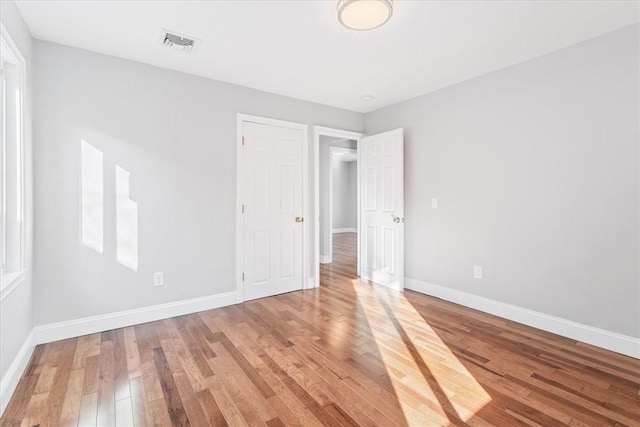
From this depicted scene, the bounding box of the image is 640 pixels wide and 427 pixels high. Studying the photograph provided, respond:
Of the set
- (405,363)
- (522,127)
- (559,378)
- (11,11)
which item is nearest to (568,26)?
(522,127)

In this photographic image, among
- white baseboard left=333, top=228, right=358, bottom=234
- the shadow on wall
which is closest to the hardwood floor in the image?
the shadow on wall

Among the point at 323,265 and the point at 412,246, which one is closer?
the point at 412,246

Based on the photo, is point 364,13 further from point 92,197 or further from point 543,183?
point 92,197

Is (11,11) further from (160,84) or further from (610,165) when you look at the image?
(610,165)

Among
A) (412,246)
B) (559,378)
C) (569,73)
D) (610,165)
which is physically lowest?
(559,378)

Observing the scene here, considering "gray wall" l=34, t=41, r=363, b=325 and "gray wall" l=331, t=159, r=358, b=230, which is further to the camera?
"gray wall" l=331, t=159, r=358, b=230

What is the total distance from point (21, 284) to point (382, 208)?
372 cm

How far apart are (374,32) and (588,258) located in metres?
2.58

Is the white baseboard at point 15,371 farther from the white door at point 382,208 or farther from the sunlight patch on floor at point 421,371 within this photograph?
the white door at point 382,208

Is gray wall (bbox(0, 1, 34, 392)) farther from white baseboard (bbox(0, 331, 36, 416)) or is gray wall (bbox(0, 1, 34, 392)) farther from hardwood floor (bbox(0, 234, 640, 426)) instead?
hardwood floor (bbox(0, 234, 640, 426))

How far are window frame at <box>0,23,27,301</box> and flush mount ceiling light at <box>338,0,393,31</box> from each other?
2.03 meters

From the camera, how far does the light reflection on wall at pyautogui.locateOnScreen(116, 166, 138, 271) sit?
289 cm

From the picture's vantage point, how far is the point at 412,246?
161 inches

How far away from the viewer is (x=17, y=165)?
2.18m
